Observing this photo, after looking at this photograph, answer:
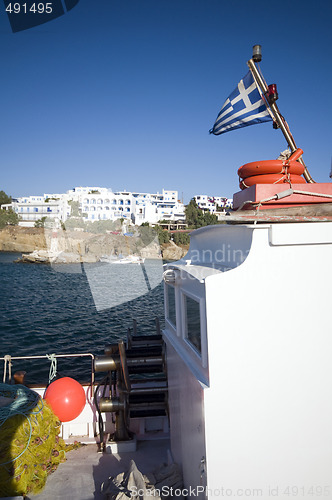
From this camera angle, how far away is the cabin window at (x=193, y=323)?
3203mm

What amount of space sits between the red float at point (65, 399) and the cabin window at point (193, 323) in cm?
304

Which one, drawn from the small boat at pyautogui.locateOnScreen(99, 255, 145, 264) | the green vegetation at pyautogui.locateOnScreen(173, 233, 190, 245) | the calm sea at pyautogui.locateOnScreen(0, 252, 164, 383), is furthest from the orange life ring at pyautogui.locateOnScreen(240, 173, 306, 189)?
the green vegetation at pyautogui.locateOnScreen(173, 233, 190, 245)

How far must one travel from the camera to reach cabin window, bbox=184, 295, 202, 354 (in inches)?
126

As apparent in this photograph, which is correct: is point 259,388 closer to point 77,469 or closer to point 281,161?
point 281,161

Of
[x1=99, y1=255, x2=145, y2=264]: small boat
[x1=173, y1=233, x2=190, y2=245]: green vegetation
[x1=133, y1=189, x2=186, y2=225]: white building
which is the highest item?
[x1=133, y1=189, x2=186, y2=225]: white building

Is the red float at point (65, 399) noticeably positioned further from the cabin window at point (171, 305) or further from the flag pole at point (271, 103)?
the flag pole at point (271, 103)

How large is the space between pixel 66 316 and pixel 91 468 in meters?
A: 22.7

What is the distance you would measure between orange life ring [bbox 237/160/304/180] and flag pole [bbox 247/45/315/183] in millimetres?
425

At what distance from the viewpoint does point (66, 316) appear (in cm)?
2697

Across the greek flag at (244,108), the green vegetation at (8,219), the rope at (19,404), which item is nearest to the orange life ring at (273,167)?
the greek flag at (244,108)

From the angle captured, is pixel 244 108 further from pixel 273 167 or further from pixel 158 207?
pixel 158 207

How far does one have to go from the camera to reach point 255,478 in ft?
9.20

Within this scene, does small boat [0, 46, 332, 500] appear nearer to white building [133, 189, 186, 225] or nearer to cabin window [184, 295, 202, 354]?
cabin window [184, 295, 202, 354]

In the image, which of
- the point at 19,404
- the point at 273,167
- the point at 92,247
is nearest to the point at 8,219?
the point at 92,247
